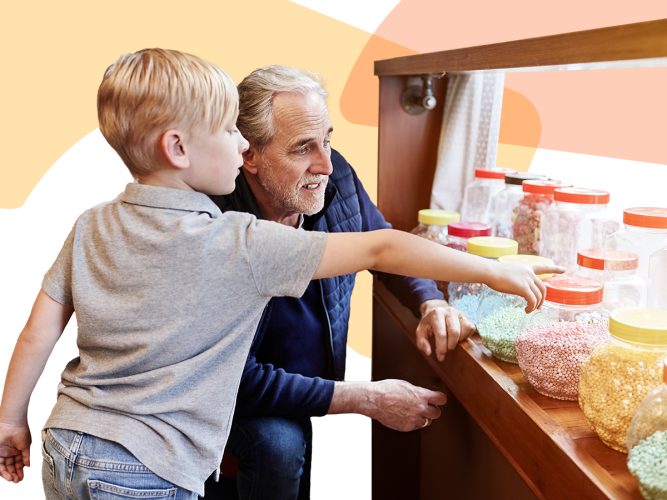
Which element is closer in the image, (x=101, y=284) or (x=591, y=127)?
(x=101, y=284)

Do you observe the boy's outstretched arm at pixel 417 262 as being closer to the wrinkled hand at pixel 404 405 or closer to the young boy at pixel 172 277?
the young boy at pixel 172 277

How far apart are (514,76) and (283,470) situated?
116cm

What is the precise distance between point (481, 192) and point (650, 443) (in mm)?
1072

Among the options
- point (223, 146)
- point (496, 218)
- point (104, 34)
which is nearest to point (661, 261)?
point (496, 218)

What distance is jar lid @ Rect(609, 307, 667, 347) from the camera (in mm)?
756

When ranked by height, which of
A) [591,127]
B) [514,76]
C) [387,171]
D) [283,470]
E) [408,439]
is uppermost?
[514,76]

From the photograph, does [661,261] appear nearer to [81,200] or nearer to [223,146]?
[223,146]

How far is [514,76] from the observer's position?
5.83 feet

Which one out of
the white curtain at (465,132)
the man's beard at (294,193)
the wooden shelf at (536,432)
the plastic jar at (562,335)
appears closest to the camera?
the wooden shelf at (536,432)

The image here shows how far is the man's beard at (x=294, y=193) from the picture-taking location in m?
1.41

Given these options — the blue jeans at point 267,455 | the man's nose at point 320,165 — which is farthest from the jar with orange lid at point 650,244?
the blue jeans at point 267,455

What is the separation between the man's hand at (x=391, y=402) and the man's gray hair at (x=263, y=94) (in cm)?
54

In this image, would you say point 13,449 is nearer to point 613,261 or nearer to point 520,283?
point 520,283

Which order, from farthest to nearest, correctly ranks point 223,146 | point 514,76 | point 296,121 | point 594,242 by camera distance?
1. point 514,76
2. point 296,121
3. point 594,242
4. point 223,146
